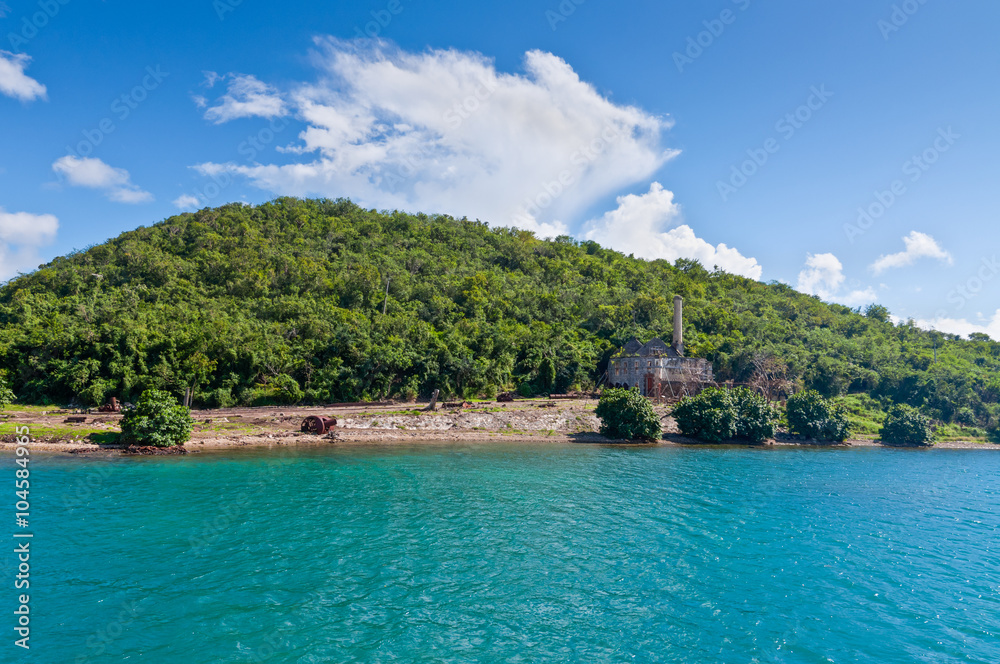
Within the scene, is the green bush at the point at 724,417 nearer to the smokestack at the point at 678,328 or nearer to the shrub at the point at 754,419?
the shrub at the point at 754,419

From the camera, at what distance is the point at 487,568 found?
16.2 metres

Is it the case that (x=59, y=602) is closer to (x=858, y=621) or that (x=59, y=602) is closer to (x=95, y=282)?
(x=858, y=621)

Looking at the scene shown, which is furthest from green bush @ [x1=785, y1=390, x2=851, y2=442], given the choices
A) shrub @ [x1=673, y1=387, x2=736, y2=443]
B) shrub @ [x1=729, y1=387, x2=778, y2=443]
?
shrub @ [x1=673, y1=387, x2=736, y2=443]

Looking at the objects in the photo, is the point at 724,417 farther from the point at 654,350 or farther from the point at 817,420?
the point at 654,350

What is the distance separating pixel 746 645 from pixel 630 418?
109 ft

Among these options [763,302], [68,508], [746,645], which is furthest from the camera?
[763,302]

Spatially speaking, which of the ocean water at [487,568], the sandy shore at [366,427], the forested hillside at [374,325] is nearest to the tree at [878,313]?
the forested hillside at [374,325]

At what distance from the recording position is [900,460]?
43188mm

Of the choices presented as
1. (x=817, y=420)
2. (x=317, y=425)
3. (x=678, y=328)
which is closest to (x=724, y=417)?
(x=817, y=420)

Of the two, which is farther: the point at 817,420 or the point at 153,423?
the point at 817,420

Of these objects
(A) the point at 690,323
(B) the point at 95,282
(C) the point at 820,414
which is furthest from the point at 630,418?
(B) the point at 95,282

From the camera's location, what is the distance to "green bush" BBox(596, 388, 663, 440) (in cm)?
4519

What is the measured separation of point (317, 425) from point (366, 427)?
4.35 meters

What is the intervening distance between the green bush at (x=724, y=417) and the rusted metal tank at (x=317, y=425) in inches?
1303
